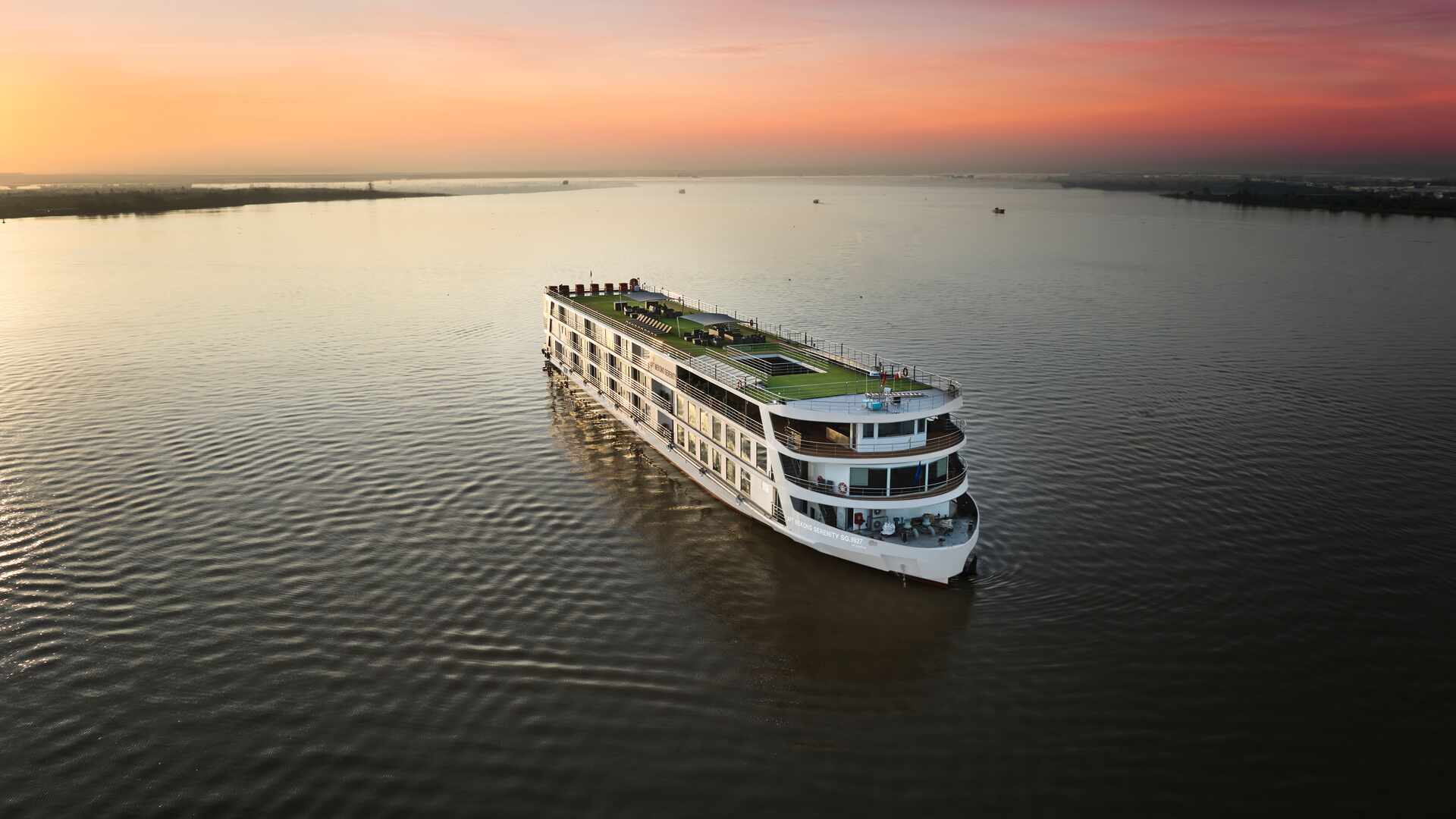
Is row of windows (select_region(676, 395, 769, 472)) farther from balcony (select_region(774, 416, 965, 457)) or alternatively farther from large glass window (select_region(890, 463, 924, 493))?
large glass window (select_region(890, 463, 924, 493))

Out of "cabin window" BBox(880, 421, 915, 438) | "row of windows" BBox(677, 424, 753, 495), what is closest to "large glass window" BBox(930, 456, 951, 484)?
"cabin window" BBox(880, 421, 915, 438)

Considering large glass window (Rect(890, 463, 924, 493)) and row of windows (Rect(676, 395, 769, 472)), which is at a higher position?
row of windows (Rect(676, 395, 769, 472))

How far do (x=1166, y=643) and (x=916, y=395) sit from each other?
14.9 metres

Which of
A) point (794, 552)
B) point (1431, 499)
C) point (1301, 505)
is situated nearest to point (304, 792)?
point (794, 552)

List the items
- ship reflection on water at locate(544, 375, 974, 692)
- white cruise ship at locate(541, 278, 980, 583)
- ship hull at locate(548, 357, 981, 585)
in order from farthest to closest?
1. white cruise ship at locate(541, 278, 980, 583)
2. ship hull at locate(548, 357, 981, 585)
3. ship reflection on water at locate(544, 375, 974, 692)

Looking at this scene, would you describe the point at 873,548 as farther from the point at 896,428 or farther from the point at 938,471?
the point at 896,428

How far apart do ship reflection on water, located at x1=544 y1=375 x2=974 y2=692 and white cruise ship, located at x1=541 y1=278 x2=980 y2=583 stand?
111 cm

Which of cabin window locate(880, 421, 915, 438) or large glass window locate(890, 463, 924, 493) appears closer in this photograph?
large glass window locate(890, 463, 924, 493)

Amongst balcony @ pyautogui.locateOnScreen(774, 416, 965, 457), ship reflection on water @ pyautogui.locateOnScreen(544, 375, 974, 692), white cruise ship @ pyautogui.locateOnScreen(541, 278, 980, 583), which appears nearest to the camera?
ship reflection on water @ pyautogui.locateOnScreen(544, 375, 974, 692)

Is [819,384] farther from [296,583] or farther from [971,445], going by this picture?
[296,583]

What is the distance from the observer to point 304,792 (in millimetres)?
25688

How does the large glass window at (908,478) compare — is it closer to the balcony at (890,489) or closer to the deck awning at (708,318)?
the balcony at (890,489)

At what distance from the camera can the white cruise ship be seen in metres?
38.5

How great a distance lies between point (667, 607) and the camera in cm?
3678
